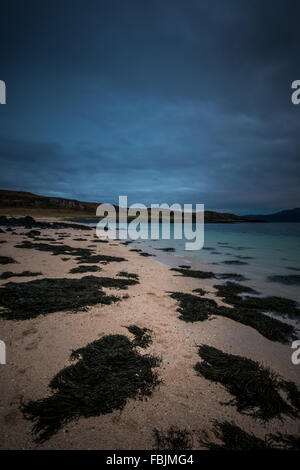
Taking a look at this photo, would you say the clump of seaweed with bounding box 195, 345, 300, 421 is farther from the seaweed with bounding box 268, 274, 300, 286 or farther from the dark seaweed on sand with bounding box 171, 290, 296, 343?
the seaweed with bounding box 268, 274, 300, 286

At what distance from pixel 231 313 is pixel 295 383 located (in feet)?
7.30

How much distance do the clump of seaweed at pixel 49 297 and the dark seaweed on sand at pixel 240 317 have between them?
2081 millimetres

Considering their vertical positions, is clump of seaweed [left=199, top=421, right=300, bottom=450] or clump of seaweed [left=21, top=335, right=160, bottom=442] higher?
clump of seaweed [left=21, top=335, right=160, bottom=442]

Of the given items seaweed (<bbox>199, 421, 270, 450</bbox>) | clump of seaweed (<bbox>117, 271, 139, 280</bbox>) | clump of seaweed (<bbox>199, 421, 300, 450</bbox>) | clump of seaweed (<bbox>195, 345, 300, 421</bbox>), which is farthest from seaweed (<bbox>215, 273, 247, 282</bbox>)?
seaweed (<bbox>199, 421, 270, 450</bbox>)

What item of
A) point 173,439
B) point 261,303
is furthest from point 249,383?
point 261,303

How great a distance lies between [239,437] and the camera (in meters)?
2.11

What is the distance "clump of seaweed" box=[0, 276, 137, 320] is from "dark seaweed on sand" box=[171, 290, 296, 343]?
2081 mm

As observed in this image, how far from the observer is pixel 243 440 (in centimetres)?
208

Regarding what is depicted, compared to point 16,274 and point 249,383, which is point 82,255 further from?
point 249,383

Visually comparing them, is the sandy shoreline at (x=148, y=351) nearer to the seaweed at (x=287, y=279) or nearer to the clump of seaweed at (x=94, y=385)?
the clump of seaweed at (x=94, y=385)

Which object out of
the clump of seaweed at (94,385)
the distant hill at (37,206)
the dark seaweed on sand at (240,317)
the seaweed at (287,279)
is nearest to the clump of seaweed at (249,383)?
the clump of seaweed at (94,385)

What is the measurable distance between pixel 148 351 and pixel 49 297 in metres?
3.15

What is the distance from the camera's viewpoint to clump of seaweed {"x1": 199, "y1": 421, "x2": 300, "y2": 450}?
2.03 metres
